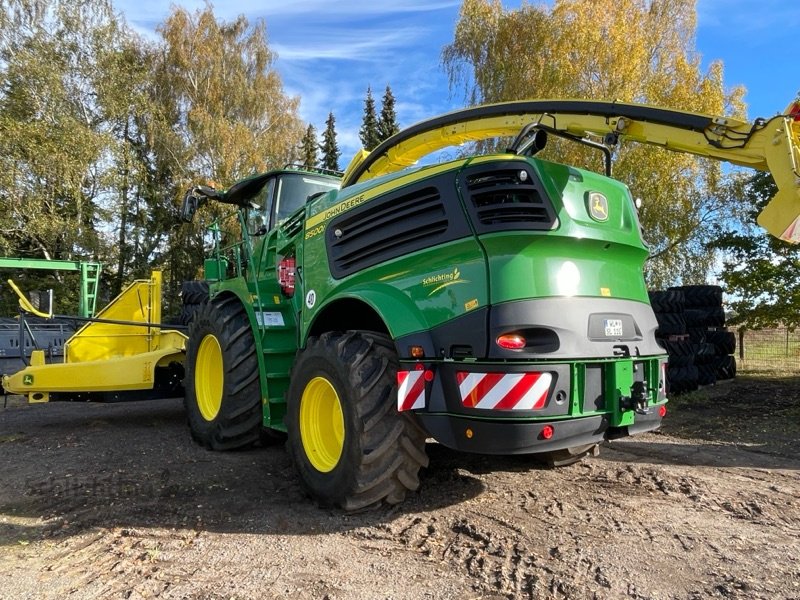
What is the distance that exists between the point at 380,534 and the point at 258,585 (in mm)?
880

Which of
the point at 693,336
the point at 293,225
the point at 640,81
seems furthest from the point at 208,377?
the point at 640,81

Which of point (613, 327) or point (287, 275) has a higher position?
point (287, 275)

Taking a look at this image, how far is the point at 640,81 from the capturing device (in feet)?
49.5

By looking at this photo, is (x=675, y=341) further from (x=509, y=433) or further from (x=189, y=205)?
(x=189, y=205)

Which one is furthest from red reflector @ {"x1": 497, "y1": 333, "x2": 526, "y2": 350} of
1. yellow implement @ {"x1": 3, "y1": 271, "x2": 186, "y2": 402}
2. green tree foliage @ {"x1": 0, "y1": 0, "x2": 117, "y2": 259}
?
green tree foliage @ {"x1": 0, "y1": 0, "x2": 117, "y2": 259}

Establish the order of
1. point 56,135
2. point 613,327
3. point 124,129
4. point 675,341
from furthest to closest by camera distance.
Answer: point 124,129 → point 56,135 → point 675,341 → point 613,327

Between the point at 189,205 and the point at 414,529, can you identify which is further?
the point at 189,205

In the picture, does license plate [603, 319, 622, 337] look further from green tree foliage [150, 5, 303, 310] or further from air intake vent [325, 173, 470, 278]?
green tree foliage [150, 5, 303, 310]

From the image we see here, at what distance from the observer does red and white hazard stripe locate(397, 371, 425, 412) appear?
3664 mm

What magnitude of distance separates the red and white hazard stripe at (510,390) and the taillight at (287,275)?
233 cm

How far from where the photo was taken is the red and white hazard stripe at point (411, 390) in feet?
12.0

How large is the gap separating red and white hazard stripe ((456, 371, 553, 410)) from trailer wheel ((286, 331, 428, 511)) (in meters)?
0.61

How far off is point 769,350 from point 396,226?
14067 mm

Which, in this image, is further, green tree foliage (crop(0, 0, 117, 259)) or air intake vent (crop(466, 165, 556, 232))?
green tree foliage (crop(0, 0, 117, 259))
